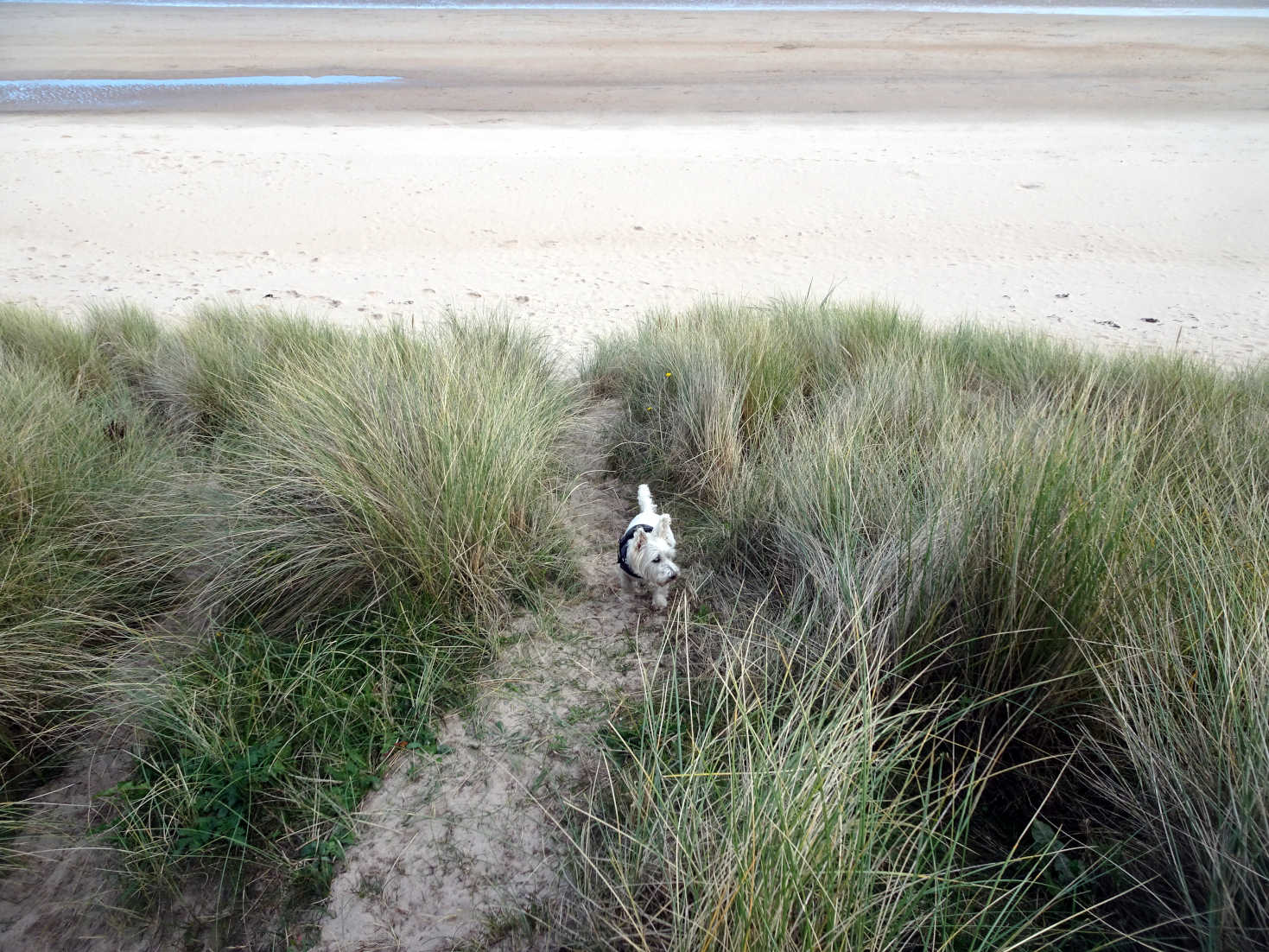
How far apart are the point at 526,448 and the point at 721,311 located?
8.79 ft

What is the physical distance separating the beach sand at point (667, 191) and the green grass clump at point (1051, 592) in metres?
3.41

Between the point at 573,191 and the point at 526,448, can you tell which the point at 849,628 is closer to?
the point at 526,448

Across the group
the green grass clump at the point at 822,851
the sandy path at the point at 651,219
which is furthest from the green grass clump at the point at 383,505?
the sandy path at the point at 651,219

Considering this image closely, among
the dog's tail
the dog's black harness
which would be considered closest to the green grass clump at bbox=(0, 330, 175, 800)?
the dog's black harness

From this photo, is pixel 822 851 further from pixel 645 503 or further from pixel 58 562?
pixel 58 562

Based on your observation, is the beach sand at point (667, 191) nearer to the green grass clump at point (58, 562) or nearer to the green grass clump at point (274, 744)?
the green grass clump at point (58, 562)

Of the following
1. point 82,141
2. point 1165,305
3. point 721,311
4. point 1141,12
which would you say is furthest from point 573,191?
point 1141,12

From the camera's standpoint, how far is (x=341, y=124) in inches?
532

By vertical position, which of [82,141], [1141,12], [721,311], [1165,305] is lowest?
[1165,305]

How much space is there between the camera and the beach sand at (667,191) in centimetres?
753

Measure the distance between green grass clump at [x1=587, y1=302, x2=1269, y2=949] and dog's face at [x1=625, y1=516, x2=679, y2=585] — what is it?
0.26m

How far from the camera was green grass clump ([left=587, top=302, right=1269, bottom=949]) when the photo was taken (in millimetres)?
1689

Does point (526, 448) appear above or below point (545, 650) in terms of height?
above

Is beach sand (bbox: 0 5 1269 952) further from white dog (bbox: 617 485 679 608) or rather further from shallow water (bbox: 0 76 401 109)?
shallow water (bbox: 0 76 401 109)
